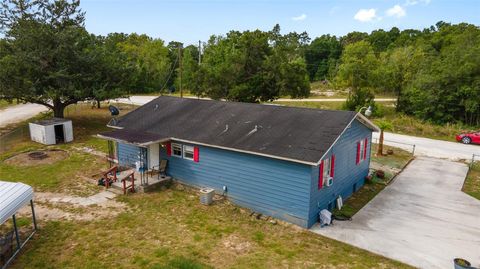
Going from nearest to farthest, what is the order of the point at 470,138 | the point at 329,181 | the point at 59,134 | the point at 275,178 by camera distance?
the point at 275,178
the point at 329,181
the point at 59,134
the point at 470,138

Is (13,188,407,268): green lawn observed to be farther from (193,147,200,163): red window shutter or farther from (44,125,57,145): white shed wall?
(44,125,57,145): white shed wall

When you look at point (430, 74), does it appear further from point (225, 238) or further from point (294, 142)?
point (225, 238)

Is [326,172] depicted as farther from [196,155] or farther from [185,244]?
[185,244]

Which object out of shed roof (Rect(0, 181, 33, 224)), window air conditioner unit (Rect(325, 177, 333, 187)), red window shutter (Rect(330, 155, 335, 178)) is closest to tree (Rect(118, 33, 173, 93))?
red window shutter (Rect(330, 155, 335, 178))

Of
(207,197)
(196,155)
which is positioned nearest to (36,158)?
(196,155)

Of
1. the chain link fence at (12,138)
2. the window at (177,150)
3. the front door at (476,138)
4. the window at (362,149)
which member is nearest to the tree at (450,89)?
the front door at (476,138)

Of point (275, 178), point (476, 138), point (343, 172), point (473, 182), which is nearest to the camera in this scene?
point (275, 178)

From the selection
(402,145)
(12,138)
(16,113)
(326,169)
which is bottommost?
(402,145)
